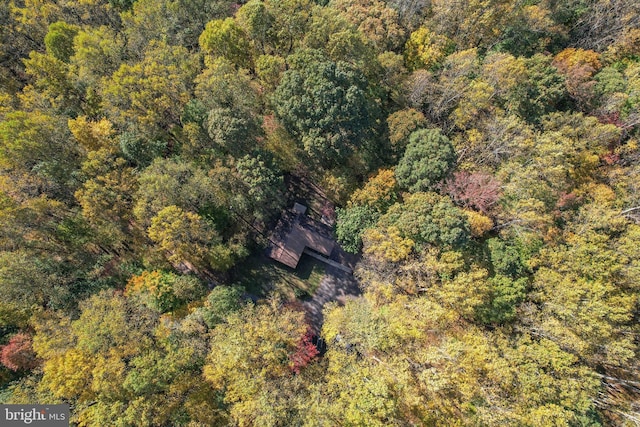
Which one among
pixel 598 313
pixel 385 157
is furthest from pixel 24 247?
pixel 598 313

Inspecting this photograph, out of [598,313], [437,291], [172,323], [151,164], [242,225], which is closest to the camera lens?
[598,313]

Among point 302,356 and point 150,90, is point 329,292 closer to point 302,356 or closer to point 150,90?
point 302,356

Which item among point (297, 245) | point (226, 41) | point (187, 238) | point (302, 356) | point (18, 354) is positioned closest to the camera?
point (18, 354)

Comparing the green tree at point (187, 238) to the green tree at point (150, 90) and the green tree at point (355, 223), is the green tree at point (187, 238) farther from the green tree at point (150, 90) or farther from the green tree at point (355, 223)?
the green tree at point (355, 223)

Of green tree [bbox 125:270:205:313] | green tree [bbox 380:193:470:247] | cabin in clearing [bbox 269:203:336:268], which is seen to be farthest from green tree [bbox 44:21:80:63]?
green tree [bbox 380:193:470:247]

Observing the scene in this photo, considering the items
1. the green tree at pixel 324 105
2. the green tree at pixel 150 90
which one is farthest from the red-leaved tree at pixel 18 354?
the green tree at pixel 324 105

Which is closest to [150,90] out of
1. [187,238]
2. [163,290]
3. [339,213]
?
[187,238]

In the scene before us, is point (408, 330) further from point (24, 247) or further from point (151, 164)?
point (24, 247)

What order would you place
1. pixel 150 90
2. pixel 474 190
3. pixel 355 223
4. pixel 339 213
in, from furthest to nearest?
pixel 339 213
pixel 150 90
pixel 355 223
pixel 474 190
